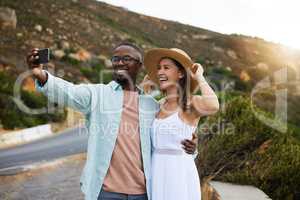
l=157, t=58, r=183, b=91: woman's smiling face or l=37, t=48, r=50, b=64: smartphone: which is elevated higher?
l=37, t=48, r=50, b=64: smartphone

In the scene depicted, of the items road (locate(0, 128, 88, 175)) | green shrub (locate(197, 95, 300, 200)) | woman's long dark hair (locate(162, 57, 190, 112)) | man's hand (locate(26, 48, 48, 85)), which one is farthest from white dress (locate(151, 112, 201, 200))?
road (locate(0, 128, 88, 175))

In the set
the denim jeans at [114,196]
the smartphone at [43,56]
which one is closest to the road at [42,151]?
the denim jeans at [114,196]

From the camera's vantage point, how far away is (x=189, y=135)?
3.86 metres

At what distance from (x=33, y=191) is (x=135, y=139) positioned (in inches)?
226

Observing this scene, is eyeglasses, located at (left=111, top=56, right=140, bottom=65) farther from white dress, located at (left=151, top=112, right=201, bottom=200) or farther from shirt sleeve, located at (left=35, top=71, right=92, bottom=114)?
white dress, located at (left=151, top=112, right=201, bottom=200)

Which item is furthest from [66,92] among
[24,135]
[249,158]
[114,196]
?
[24,135]

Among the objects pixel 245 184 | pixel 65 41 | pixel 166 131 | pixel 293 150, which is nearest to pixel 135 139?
pixel 166 131

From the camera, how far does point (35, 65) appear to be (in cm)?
351

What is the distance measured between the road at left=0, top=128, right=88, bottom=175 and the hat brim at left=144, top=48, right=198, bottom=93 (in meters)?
7.38

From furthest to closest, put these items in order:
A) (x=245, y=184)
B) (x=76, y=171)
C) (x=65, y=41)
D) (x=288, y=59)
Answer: (x=288, y=59) < (x=65, y=41) < (x=76, y=171) < (x=245, y=184)

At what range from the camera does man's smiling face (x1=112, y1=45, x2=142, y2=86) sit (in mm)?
3934

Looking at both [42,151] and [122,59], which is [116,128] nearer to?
[122,59]

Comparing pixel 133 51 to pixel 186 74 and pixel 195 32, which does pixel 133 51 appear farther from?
pixel 195 32

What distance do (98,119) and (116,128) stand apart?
0.52ft
